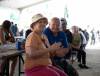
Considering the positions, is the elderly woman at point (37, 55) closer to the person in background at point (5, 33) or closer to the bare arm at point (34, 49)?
the bare arm at point (34, 49)

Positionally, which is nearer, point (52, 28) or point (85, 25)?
point (52, 28)

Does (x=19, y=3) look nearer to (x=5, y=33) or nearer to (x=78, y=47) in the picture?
(x=78, y=47)

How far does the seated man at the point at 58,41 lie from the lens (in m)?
4.73

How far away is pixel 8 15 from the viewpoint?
65.6 ft

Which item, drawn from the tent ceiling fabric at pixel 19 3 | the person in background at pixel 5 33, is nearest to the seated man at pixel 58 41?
the person in background at pixel 5 33

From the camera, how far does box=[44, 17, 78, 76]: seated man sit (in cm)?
473

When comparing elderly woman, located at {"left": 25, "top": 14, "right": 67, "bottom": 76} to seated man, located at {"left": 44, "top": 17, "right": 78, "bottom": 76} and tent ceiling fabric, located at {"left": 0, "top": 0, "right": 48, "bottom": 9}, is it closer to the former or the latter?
seated man, located at {"left": 44, "top": 17, "right": 78, "bottom": 76}

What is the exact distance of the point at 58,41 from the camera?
488 cm

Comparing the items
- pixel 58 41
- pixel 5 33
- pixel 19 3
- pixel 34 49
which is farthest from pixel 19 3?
pixel 34 49

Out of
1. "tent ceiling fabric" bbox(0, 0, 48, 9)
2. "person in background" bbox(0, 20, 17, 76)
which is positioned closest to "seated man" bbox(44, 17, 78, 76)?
"person in background" bbox(0, 20, 17, 76)

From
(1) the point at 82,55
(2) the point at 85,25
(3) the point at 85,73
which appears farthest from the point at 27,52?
(2) the point at 85,25

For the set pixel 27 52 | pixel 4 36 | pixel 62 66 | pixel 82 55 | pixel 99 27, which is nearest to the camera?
pixel 27 52

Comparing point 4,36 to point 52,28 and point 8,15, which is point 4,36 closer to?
point 52,28

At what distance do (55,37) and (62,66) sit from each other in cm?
48
